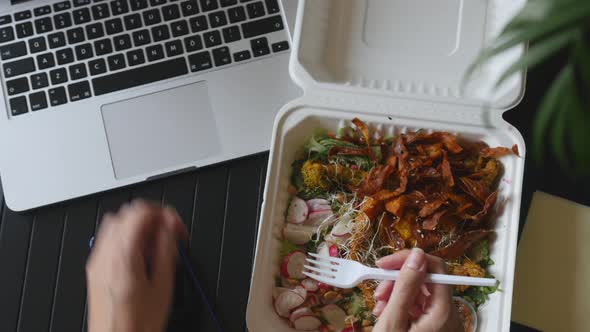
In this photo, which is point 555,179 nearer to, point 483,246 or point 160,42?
point 483,246

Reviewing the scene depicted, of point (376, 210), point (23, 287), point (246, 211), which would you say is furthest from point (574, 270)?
point (23, 287)

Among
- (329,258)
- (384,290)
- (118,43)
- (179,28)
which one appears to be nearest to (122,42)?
(118,43)

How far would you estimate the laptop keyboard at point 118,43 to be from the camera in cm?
100

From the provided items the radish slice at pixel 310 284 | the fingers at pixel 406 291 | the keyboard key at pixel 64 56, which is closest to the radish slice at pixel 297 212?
Result: the radish slice at pixel 310 284

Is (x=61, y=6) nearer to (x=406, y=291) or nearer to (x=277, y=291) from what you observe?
(x=277, y=291)

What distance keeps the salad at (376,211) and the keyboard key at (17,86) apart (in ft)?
1.90

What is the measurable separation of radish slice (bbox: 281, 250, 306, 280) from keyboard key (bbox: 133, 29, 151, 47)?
0.52 m

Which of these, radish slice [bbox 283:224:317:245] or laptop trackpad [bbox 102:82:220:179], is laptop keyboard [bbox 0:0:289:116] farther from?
radish slice [bbox 283:224:317:245]

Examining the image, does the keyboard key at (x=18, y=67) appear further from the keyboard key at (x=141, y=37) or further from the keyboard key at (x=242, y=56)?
the keyboard key at (x=242, y=56)

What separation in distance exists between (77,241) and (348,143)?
0.60 m

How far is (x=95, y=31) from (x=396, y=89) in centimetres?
62

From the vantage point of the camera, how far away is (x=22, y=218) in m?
1.04

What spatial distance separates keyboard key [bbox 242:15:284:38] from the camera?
1000 millimetres

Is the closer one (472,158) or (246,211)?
(472,158)
